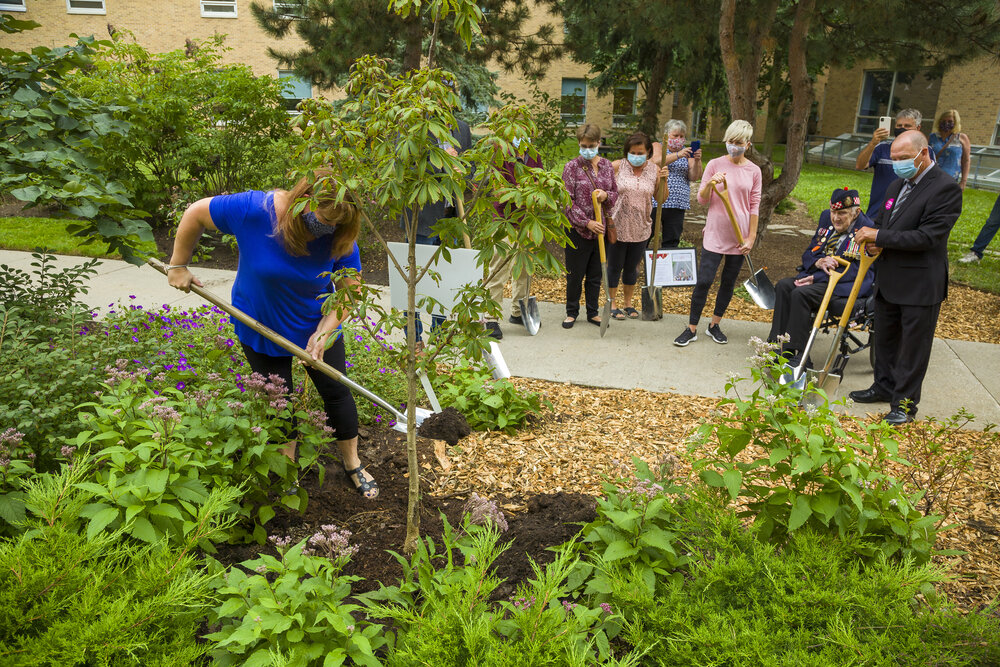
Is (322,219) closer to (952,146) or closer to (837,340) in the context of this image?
(837,340)

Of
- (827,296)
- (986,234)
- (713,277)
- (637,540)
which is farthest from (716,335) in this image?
(986,234)

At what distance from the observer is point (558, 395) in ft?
16.4

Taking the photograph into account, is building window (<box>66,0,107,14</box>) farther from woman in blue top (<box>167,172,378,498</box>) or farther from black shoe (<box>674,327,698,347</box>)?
woman in blue top (<box>167,172,378,498</box>)

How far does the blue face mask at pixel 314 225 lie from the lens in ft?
8.92

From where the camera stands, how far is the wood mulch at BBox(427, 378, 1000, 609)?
3.19m

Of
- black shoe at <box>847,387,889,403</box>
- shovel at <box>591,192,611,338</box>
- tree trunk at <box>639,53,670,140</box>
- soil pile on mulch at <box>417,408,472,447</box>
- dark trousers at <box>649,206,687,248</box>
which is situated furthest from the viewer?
tree trunk at <box>639,53,670,140</box>

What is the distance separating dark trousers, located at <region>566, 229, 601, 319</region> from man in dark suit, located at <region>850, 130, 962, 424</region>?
98.6 inches

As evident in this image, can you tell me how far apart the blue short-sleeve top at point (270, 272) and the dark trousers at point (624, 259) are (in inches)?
159

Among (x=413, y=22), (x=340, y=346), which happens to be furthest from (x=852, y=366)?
(x=413, y=22)

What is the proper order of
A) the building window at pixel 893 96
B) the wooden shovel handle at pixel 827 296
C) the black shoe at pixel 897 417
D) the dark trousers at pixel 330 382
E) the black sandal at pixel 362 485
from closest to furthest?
1. the dark trousers at pixel 330 382
2. the black sandal at pixel 362 485
3. the black shoe at pixel 897 417
4. the wooden shovel handle at pixel 827 296
5. the building window at pixel 893 96

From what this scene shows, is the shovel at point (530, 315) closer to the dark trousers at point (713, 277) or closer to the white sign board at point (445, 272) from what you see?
the dark trousers at point (713, 277)

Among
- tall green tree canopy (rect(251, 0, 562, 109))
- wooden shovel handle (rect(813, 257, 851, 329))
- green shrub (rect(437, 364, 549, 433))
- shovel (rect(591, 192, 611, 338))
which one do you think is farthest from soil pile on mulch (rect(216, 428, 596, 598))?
tall green tree canopy (rect(251, 0, 562, 109))

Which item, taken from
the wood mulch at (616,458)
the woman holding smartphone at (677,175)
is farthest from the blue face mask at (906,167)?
the woman holding smartphone at (677,175)

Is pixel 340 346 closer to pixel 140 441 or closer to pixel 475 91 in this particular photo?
pixel 140 441
